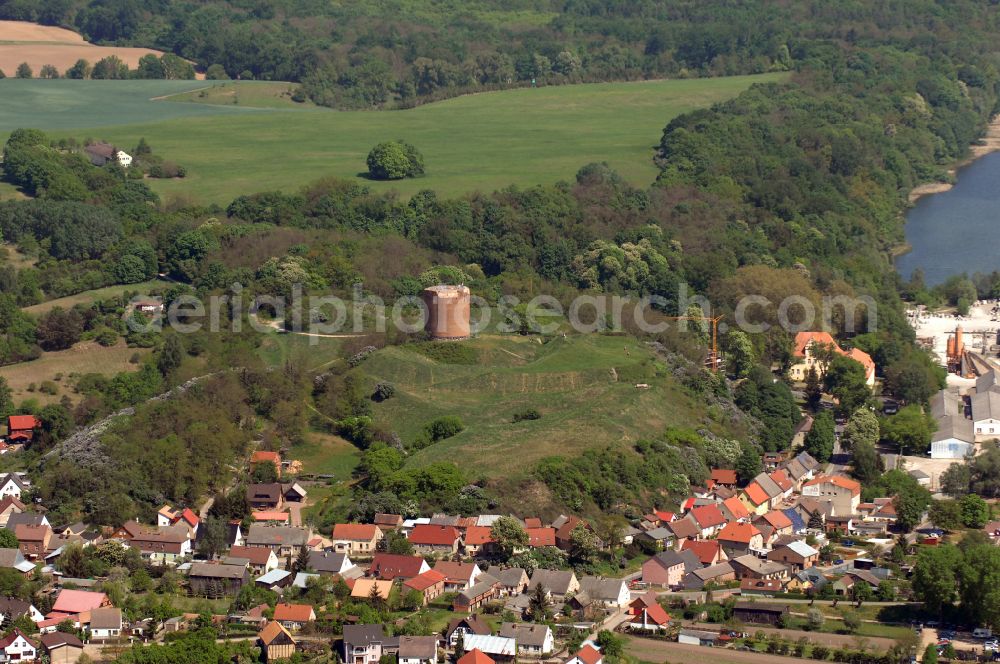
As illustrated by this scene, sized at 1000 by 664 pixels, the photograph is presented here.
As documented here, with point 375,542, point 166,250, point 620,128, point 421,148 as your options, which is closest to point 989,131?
point 620,128

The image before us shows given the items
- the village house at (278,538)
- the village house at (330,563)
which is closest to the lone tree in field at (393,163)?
the village house at (278,538)

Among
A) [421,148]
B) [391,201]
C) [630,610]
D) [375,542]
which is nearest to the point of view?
[630,610]

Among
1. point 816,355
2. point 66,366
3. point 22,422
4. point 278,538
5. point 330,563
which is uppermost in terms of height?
point 66,366

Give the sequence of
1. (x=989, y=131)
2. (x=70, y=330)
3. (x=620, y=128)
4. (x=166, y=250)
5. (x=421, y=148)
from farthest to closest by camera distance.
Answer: (x=989, y=131), (x=620, y=128), (x=421, y=148), (x=166, y=250), (x=70, y=330)

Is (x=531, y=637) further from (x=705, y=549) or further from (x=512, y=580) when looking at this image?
(x=705, y=549)

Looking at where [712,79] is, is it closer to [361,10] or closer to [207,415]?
[361,10]

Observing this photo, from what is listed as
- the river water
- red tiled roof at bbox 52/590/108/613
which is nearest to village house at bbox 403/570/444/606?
red tiled roof at bbox 52/590/108/613

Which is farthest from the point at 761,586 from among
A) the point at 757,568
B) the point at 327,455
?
the point at 327,455
